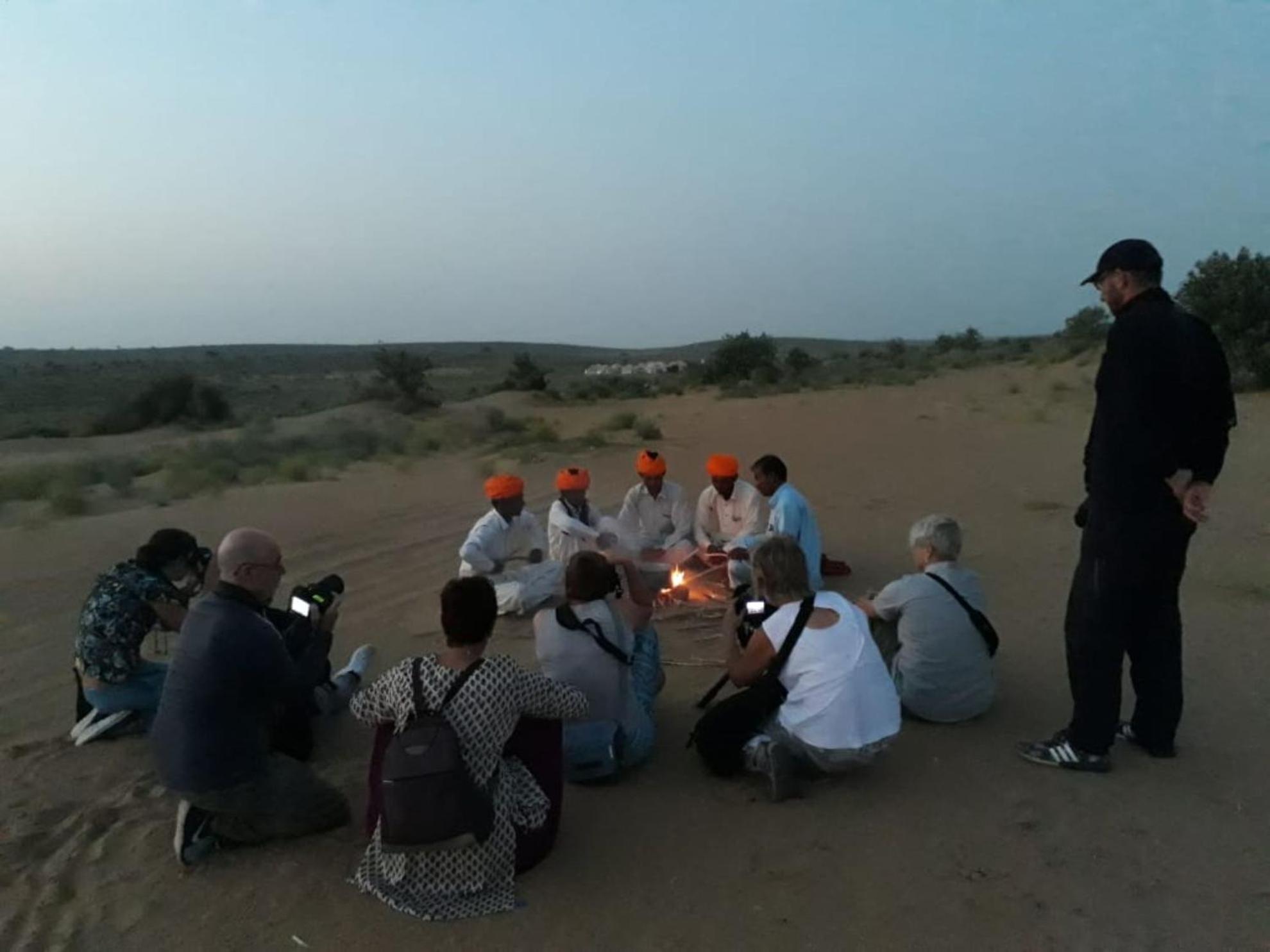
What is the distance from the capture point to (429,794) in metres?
3.78

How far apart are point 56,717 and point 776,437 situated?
15398 millimetres

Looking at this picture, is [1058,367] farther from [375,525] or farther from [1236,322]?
[375,525]

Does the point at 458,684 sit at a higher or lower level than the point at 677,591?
higher

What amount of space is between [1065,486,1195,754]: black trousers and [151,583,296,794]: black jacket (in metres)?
3.65

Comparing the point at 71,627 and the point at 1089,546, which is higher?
the point at 1089,546

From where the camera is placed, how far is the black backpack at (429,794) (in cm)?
377

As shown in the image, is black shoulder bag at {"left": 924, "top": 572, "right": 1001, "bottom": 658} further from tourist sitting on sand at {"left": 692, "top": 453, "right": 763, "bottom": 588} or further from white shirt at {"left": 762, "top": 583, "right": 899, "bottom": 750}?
tourist sitting on sand at {"left": 692, "top": 453, "right": 763, "bottom": 588}

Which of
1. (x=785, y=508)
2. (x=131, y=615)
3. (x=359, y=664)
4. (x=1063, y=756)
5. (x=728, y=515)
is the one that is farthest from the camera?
(x=728, y=515)

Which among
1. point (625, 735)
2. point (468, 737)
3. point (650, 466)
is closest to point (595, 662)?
point (625, 735)

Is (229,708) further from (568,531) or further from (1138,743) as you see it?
(568,531)

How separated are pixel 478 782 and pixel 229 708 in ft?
3.74

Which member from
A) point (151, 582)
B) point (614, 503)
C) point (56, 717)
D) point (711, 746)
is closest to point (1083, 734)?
point (711, 746)

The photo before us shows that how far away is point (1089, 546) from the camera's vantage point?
4.96m

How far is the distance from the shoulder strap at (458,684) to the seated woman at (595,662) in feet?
3.01
